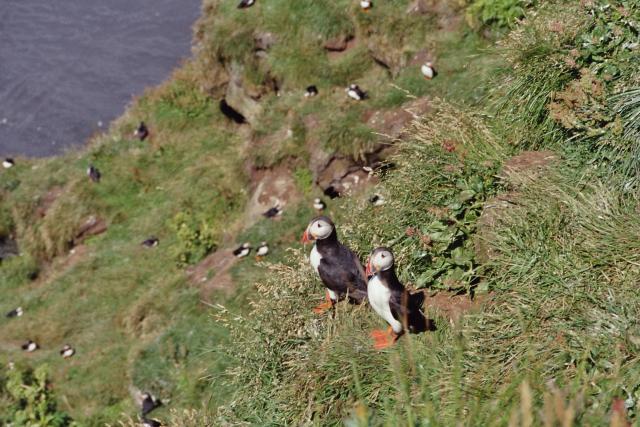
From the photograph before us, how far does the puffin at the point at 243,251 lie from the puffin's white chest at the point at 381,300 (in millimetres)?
6959

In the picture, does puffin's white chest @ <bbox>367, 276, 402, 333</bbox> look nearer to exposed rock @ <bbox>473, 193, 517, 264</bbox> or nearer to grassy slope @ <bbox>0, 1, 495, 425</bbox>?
exposed rock @ <bbox>473, 193, 517, 264</bbox>

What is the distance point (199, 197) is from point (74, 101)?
378 inches

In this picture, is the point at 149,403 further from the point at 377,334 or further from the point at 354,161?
the point at 377,334

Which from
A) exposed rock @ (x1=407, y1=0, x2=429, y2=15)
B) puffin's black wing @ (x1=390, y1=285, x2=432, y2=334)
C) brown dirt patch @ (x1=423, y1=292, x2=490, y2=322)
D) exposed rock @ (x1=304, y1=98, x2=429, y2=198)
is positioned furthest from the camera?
exposed rock @ (x1=407, y1=0, x2=429, y2=15)

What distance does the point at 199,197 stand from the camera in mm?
16062

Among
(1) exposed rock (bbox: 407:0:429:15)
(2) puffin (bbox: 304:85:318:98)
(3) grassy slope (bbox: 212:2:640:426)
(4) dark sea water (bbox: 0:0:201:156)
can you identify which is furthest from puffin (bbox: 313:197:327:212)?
(4) dark sea water (bbox: 0:0:201:156)

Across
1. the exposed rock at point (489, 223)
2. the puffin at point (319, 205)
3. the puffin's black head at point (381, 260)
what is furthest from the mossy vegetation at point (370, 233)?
the puffin's black head at point (381, 260)

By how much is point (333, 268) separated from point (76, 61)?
20.9m

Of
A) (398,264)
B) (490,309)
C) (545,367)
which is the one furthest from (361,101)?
(545,367)

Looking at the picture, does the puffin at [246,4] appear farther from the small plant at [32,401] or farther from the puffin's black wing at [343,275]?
the puffin's black wing at [343,275]

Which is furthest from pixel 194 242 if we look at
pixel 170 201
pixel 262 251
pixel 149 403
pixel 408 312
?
pixel 408 312

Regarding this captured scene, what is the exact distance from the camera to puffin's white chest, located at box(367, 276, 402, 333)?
5758mm

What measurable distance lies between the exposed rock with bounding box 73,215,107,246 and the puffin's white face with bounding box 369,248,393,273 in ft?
42.9

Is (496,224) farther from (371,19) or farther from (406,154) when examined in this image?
(371,19)
